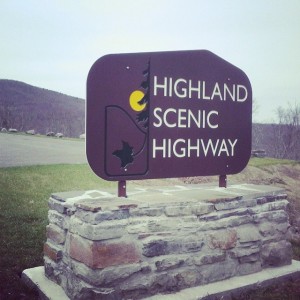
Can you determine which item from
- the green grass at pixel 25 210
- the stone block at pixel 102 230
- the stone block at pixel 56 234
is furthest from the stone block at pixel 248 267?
the green grass at pixel 25 210

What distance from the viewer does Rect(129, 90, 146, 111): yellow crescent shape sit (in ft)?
10.3

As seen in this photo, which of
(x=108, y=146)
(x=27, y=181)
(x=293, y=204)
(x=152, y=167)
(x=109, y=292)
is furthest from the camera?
(x=293, y=204)

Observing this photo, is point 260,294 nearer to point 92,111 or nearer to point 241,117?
point 241,117

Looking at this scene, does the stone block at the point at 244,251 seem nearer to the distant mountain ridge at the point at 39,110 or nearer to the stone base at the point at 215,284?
the stone base at the point at 215,284

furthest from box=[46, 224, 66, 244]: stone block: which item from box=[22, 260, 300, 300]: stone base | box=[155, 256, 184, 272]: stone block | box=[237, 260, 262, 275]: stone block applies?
box=[237, 260, 262, 275]: stone block

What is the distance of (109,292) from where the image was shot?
285cm

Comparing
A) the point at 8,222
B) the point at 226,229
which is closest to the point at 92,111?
the point at 226,229

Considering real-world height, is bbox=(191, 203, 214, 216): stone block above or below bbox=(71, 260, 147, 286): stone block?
above

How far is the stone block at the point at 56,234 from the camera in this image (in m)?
3.21

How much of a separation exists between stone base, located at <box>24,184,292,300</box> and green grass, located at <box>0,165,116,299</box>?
2.16ft

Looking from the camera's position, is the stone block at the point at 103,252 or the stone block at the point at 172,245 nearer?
the stone block at the point at 103,252

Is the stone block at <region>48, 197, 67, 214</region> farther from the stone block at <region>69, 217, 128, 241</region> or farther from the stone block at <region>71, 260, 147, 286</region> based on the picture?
the stone block at <region>71, 260, 147, 286</region>

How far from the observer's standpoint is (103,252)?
2.83 metres

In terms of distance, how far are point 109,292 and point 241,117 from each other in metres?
2.12
